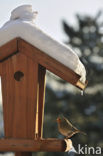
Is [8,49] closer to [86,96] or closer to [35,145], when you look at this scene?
[35,145]

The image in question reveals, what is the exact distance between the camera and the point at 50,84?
17344 mm

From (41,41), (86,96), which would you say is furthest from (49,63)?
(86,96)

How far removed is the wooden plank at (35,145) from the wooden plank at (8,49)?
2.35ft

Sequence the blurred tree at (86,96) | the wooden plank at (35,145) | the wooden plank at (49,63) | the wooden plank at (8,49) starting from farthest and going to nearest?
1. the blurred tree at (86,96)
2. the wooden plank at (8,49)
3. the wooden plank at (49,63)
4. the wooden plank at (35,145)

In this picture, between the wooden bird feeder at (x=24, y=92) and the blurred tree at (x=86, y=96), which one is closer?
the wooden bird feeder at (x=24, y=92)

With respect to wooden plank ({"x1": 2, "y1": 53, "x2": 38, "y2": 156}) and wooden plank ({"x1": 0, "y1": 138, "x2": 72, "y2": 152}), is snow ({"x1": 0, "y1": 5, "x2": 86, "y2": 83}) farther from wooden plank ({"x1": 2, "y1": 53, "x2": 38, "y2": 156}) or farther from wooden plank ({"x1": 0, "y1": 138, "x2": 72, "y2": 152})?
wooden plank ({"x1": 0, "y1": 138, "x2": 72, "y2": 152})

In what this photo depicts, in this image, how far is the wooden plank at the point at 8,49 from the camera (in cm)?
330

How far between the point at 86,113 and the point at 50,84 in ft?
8.95

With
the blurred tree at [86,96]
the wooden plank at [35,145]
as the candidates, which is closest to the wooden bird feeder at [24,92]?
the wooden plank at [35,145]

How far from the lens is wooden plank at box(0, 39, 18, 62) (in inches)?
130

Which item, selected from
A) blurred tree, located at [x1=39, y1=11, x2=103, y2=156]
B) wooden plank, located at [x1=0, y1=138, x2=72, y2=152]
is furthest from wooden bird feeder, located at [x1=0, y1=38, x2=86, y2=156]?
blurred tree, located at [x1=39, y1=11, x2=103, y2=156]

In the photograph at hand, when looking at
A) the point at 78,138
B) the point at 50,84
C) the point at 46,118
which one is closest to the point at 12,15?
the point at 78,138

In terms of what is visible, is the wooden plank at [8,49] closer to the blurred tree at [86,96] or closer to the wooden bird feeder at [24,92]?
the wooden bird feeder at [24,92]

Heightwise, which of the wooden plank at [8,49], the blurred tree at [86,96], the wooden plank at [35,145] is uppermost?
the blurred tree at [86,96]
